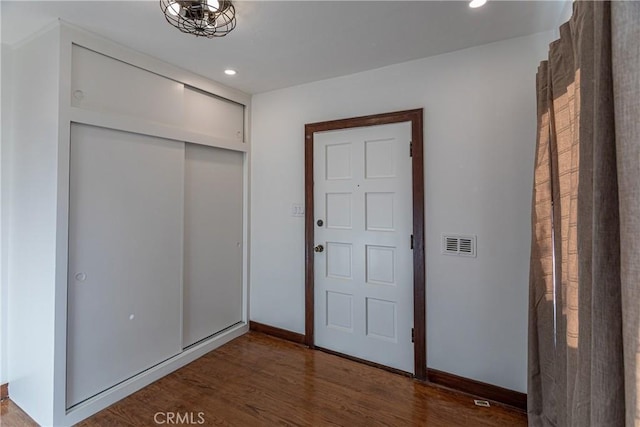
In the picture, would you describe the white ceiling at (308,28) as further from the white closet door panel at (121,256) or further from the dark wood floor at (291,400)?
the dark wood floor at (291,400)

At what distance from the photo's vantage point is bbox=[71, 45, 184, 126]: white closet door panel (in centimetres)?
197

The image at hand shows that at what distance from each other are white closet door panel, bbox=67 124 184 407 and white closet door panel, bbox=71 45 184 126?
182 millimetres

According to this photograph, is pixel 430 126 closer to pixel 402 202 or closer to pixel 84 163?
pixel 402 202

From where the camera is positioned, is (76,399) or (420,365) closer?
(76,399)

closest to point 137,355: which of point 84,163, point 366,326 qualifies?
point 84,163

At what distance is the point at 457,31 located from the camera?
2000 mm

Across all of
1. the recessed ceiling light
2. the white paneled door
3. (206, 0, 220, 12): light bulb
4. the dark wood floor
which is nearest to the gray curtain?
the recessed ceiling light

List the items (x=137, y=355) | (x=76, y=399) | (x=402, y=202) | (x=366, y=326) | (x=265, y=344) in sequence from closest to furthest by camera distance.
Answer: (x=76, y=399)
(x=137, y=355)
(x=402, y=202)
(x=366, y=326)
(x=265, y=344)

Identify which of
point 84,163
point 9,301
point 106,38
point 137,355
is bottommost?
point 137,355

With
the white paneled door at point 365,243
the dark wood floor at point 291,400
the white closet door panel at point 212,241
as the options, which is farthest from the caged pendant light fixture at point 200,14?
the dark wood floor at point 291,400

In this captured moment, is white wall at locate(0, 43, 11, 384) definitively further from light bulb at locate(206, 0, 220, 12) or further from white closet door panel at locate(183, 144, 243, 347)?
light bulb at locate(206, 0, 220, 12)

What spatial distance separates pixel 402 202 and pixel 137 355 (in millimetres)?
2345

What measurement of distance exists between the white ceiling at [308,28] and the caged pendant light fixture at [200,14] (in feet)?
0.23

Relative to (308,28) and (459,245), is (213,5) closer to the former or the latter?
(308,28)
